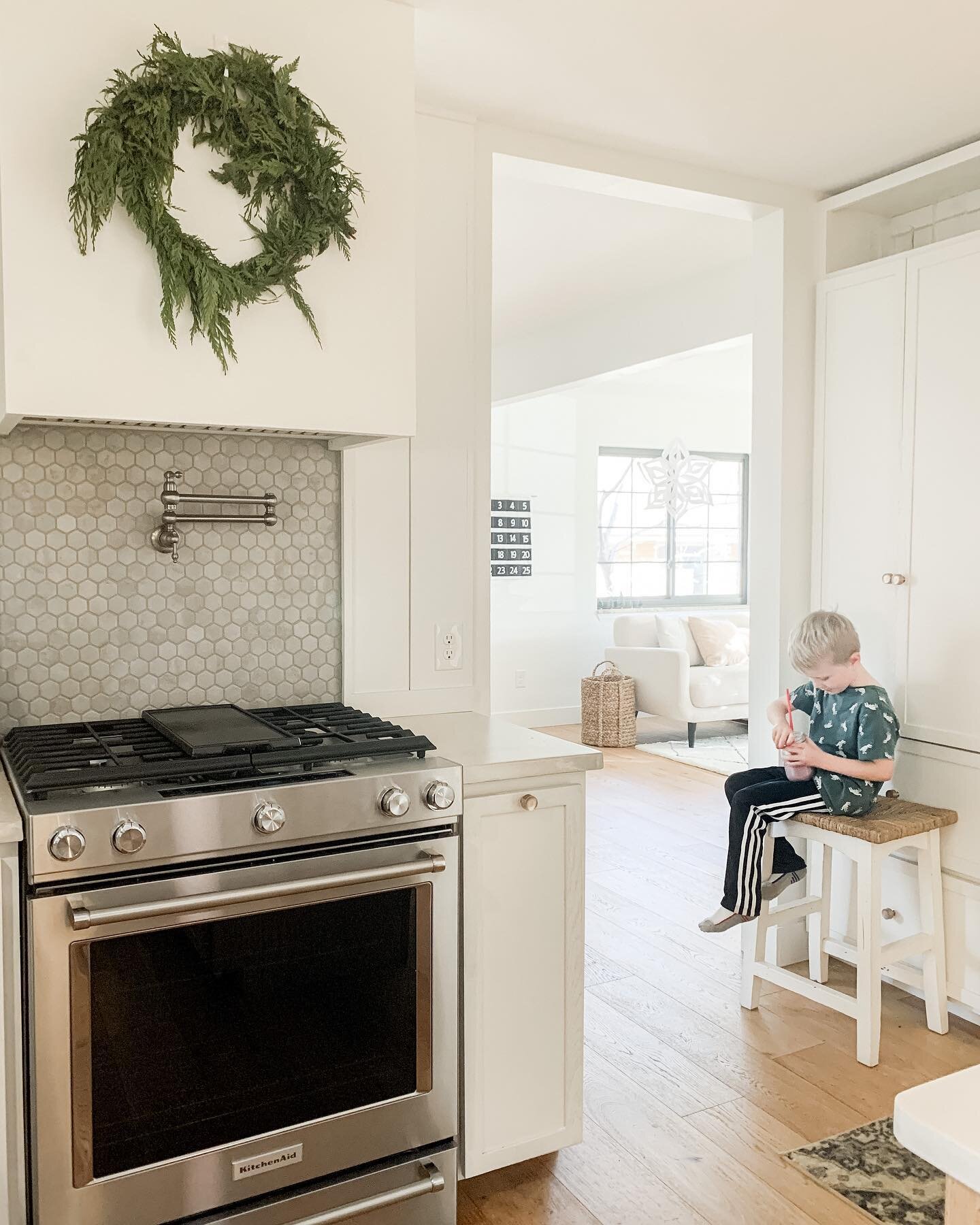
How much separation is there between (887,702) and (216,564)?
1.83 m

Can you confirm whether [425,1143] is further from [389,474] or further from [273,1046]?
[389,474]

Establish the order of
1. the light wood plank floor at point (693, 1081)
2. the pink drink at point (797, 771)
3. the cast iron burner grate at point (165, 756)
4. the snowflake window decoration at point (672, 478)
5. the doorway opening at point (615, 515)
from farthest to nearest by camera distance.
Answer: the snowflake window decoration at point (672, 478) → the doorway opening at point (615, 515) → the pink drink at point (797, 771) → the light wood plank floor at point (693, 1081) → the cast iron burner grate at point (165, 756)

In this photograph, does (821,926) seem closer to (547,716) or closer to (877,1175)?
(877,1175)

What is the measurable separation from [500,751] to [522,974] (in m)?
0.45

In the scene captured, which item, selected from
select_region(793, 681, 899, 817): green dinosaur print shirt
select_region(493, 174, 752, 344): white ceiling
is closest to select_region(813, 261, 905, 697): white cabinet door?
select_region(793, 681, 899, 817): green dinosaur print shirt

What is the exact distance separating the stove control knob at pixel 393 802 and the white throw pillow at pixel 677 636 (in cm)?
570

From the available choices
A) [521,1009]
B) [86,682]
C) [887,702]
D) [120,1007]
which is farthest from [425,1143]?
[887,702]

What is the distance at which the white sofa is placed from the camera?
23.5 ft

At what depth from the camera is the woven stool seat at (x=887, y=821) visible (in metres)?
2.72

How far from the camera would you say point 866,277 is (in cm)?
306

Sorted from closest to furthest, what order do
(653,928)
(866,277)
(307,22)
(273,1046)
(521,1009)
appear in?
(273,1046) → (307,22) → (521,1009) → (866,277) → (653,928)

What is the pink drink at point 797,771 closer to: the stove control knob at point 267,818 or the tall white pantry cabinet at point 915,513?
the tall white pantry cabinet at point 915,513

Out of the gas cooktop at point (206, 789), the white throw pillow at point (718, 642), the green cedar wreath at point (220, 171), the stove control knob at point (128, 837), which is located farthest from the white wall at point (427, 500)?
the white throw pillow at point (718, 642)

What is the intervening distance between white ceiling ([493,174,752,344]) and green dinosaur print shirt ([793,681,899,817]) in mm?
1864
